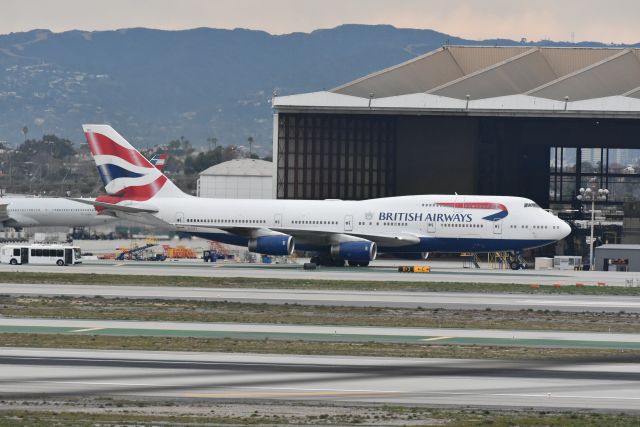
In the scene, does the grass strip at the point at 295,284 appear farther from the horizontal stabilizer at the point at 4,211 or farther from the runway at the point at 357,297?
the horizontal stabilizer at the point at 4,211

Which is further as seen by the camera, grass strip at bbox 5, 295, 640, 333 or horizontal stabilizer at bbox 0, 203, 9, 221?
horizontal stabilizer at bbox 0, 203, 9, 221

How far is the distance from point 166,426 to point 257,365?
7.89 meters

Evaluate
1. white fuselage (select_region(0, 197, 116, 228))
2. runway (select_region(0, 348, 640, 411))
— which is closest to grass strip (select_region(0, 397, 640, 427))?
runway (select_region(0, 348, 640, 411))

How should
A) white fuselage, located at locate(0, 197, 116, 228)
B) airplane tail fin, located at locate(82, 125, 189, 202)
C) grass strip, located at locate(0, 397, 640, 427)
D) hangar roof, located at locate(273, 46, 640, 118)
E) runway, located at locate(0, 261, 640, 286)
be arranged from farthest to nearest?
white fuselage, located at locate(0, 197, 116, 228) < hangar roof, located at locate(273, 46, 640, 118) < airplane tail fin, located at locate(82, 125, 189, 202) < runway, located at locate(0, 261, 640, 286) < grass strip, located at locate(0, 397, 640, 427)

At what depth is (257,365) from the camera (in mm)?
A: 30375

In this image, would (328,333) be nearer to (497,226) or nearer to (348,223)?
(497,226)

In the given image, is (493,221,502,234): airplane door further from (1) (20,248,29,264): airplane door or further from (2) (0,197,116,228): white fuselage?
(2) (0,197,116,228): white fuselage

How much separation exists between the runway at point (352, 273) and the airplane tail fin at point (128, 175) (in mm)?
4814

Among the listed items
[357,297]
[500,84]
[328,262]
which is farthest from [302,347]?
[500,84]

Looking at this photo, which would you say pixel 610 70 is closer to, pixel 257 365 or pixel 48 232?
pixel 48 232

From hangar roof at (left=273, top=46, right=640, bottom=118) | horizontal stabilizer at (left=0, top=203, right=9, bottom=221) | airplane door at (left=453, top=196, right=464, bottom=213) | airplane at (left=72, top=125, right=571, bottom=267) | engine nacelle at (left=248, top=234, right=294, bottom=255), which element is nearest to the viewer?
engine nacelle at (left=248, top=234, right=294, bottom=255)

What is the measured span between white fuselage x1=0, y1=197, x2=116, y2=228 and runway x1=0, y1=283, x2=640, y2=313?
2426 inches

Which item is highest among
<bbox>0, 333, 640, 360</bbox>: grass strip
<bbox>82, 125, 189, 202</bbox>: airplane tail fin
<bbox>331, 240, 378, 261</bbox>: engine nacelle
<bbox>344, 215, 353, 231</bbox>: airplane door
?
<bbox>82, 125, 189, 202</bbox>: airplane tail fin

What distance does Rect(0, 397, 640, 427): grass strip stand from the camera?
23125mm
